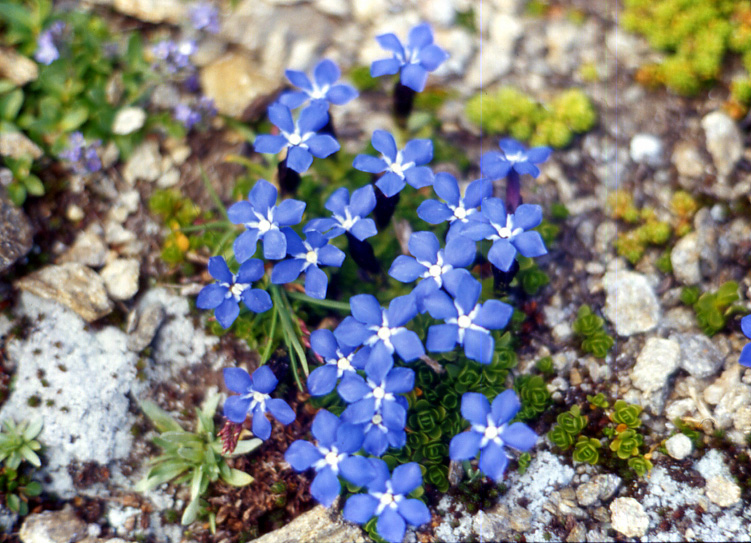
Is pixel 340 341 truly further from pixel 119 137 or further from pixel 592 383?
pixel 119 137

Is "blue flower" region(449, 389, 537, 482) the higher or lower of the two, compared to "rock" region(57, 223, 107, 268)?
higher

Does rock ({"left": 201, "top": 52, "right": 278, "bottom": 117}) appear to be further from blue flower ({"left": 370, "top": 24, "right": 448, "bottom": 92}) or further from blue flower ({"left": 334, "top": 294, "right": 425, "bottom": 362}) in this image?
blue flower ({"left": 334, "top": 294, "right": 425, "bottom": 362})

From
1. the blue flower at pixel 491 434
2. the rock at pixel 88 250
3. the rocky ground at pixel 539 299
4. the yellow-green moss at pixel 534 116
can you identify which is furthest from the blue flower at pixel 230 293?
the yellow-green moss at pixel 534 116

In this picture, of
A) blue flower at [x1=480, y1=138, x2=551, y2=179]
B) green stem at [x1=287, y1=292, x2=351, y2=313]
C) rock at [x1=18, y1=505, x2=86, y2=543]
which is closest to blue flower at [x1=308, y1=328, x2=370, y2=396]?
green stem at [x1=287, y1=292, x2=351, y2=313]

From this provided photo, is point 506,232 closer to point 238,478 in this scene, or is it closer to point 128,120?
point 238,478

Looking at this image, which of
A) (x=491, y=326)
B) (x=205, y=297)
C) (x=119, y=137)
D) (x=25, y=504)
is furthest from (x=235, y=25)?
(x=25, y=504)

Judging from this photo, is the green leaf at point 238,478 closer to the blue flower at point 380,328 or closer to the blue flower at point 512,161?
the blue flower at point 380,328

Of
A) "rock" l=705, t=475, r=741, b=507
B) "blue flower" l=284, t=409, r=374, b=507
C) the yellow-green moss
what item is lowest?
"rock" l=705, t=475, r=741, b=507
